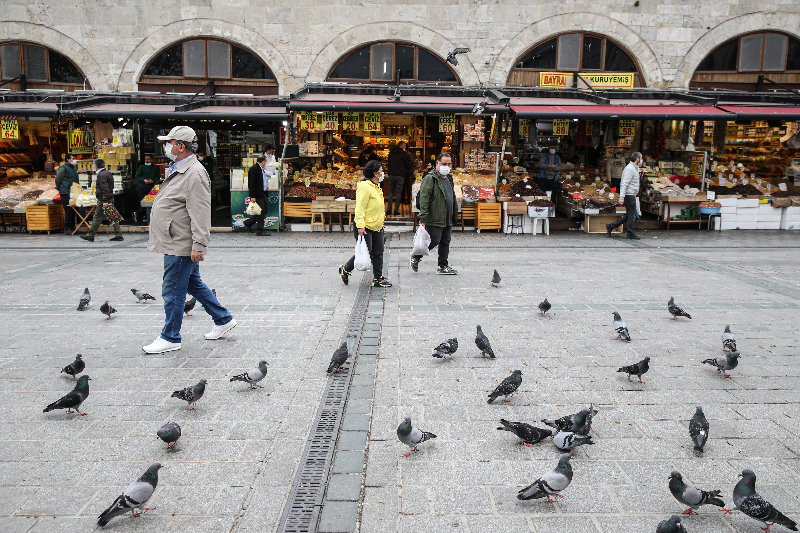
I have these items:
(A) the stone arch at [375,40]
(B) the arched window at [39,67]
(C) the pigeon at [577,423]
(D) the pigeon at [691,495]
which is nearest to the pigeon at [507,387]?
(C) the pigeon at [577,423]

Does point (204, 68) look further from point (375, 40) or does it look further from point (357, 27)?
point (375, 40)

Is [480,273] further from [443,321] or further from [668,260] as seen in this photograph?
[668,260]

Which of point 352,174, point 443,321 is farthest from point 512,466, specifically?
point 352,174

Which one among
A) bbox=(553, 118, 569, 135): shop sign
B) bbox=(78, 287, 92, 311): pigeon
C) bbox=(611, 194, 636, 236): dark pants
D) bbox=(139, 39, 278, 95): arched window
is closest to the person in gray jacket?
bbox=(611, 194, 636, 236): dark pants

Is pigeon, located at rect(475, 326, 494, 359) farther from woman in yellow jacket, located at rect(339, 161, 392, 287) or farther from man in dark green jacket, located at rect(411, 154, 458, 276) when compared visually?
man in dark green jacket, located at rect(411, 154, 458, 276)

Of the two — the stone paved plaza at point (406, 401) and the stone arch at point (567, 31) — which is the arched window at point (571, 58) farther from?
the stone paved plaza at point (406, 401)

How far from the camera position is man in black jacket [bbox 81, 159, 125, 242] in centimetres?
1230

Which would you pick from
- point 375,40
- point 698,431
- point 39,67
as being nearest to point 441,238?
point 698,431

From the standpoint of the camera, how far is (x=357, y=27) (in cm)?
1585

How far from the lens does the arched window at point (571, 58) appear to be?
53.0ft

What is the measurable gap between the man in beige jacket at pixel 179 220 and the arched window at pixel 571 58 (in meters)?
12.5

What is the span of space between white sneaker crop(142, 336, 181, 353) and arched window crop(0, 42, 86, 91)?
13221 mm

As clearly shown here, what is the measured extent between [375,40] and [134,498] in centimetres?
1469

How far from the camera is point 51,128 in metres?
15.5
